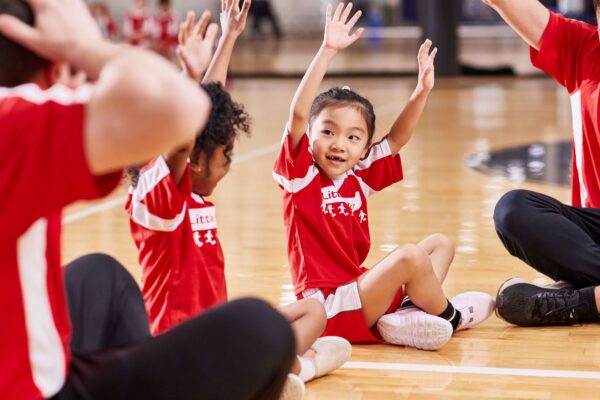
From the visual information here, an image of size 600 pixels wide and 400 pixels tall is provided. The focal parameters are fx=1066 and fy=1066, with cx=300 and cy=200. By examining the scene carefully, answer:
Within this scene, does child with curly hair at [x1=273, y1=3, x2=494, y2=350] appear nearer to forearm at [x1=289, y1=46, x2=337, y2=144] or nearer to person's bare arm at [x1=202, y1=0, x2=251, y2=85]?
forearm at [x1=289, y1=46, x2=337, y2=144]

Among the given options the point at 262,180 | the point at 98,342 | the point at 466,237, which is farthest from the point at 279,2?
the point at 98,342

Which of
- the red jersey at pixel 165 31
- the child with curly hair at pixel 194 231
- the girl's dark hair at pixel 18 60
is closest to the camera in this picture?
the girl's dark hair at pixel 18 60

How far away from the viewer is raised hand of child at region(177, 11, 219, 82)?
2.03m

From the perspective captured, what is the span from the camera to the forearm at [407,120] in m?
2.97

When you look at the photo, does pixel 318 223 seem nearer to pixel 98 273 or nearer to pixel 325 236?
pixel 325 236

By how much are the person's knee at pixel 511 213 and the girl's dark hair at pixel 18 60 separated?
71.8 inches

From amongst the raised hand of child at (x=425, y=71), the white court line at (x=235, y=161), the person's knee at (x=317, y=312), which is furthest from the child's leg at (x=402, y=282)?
the white court line at (x=235, y=161)

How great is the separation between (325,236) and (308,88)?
1.44ft

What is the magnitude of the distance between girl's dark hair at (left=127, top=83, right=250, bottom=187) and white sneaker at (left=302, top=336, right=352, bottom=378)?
0.52 metres

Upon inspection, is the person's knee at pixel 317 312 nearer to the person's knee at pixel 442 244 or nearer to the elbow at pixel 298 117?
the elbow at pixel 298 117

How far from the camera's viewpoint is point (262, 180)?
5938mm

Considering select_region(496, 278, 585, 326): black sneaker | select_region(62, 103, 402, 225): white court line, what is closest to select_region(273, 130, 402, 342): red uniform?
select_region(496, 278, 585, 326): black sneaker

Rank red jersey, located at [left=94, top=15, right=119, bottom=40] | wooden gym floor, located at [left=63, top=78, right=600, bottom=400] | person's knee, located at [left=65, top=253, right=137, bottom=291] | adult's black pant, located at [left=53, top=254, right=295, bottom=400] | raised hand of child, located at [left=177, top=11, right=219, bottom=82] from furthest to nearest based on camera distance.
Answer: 1. red jersey, located at [left=94, top=15, right=119, bottom=40]
2. wooden gym floor, located at [left=63, top=78, right=600, bottom=400]
3. raised hand of child, located at [left=177, top=11, right=219, bottom=82]
4. person's knee, located at [left=65, top=253, right=137, bottom=291]
5. adult's black pant, located at [left=53, top=254, right=295, bottom=400]

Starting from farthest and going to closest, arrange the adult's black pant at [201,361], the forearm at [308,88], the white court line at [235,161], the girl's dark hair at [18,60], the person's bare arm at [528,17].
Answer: the white court line at [235,161] < the person's bare arm at [528,17] < the forearm at [308,88] < the adult's black pant at [201,361] < the girl's dark hair at [18,60]
